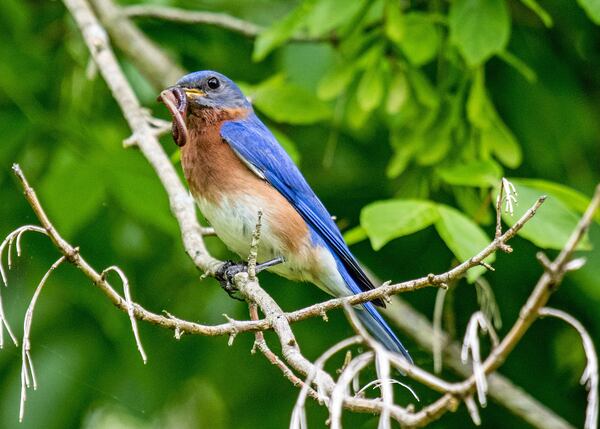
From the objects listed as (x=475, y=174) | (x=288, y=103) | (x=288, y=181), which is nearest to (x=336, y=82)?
(x=288, y=103)

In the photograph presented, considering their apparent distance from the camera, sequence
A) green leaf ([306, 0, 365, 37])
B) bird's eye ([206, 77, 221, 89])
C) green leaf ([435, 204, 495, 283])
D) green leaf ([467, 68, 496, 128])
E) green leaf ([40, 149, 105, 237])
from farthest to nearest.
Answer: bird's eye ([206, 77, 221, 89])
green leaf ([40, 149, 105, 237])
green leaf ([467, 68, 496, 128])
green leaf ([306, 0, 365, 37])
green leaf ([435, 204, 495, 283])

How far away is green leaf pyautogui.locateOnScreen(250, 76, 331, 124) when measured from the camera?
215 inches

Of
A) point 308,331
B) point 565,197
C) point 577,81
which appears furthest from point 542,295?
point 577,81

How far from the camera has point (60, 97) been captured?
22.1ft

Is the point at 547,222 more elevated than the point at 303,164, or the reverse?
the point at 547,222

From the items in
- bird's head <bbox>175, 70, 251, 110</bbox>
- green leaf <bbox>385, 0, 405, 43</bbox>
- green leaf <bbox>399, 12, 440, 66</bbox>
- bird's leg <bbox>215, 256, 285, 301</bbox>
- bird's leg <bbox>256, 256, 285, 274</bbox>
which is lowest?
bird's leg <bbox>256, 256, 285, 274</bbox>

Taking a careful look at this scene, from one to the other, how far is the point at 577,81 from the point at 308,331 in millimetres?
2605

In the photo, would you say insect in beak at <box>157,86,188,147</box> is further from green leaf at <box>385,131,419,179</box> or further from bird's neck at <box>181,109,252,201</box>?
green leaf at <box>385,131,419,179</box>

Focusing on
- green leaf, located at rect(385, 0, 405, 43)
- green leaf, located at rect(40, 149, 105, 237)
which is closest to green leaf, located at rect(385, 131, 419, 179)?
green leaf, located at rect(385, 0, 405, 43)

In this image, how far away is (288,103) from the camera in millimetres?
5473

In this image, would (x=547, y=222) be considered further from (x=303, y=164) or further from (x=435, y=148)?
(x=303, y=164)

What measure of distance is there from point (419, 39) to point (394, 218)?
4.34 ft

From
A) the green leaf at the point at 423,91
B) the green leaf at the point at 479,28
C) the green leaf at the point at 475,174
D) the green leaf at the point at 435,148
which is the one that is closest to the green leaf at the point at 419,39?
the green leaf at the point at 423,91

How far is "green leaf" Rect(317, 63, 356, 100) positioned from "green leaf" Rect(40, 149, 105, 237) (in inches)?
55.0
